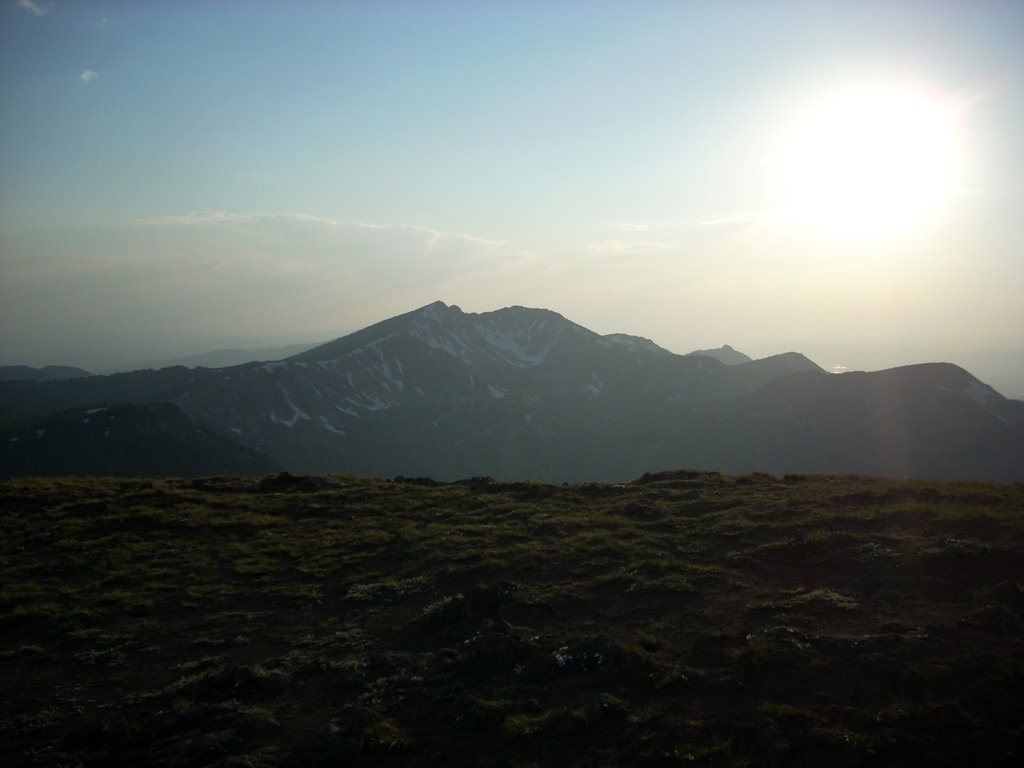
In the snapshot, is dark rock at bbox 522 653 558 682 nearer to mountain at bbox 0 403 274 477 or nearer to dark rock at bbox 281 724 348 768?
dark rock at bbox 281 724 348 768

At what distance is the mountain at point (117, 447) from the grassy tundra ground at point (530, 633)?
487 feet

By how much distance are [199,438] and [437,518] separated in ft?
574

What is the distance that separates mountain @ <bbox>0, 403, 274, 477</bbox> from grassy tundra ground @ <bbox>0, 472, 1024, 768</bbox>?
14830cm

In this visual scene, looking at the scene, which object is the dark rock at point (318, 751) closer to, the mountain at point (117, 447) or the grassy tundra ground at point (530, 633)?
the grassy tundra ground at point (530, 633)

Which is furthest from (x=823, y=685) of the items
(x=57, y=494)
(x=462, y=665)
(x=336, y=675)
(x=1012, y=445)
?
(x=1012, y=445)

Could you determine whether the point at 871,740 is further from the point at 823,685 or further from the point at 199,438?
the point at 199,438

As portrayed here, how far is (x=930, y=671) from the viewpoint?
12.7 m

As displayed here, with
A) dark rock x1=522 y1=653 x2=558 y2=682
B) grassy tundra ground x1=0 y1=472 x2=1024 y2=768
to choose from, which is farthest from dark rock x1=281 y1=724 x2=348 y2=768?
dark rock x1=522 y1=653 x2=558 y2=682

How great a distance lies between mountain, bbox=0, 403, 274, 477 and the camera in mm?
152875

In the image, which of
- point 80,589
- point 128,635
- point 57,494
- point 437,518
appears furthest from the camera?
point 57,494

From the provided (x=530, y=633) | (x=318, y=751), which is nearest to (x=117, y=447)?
(x=530, y=633)

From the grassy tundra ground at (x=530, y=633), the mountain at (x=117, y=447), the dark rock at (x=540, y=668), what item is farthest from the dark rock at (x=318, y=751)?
the mountain at (x=117, y=447)

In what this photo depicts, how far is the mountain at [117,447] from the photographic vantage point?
502 feet

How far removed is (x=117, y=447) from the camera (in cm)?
16350
